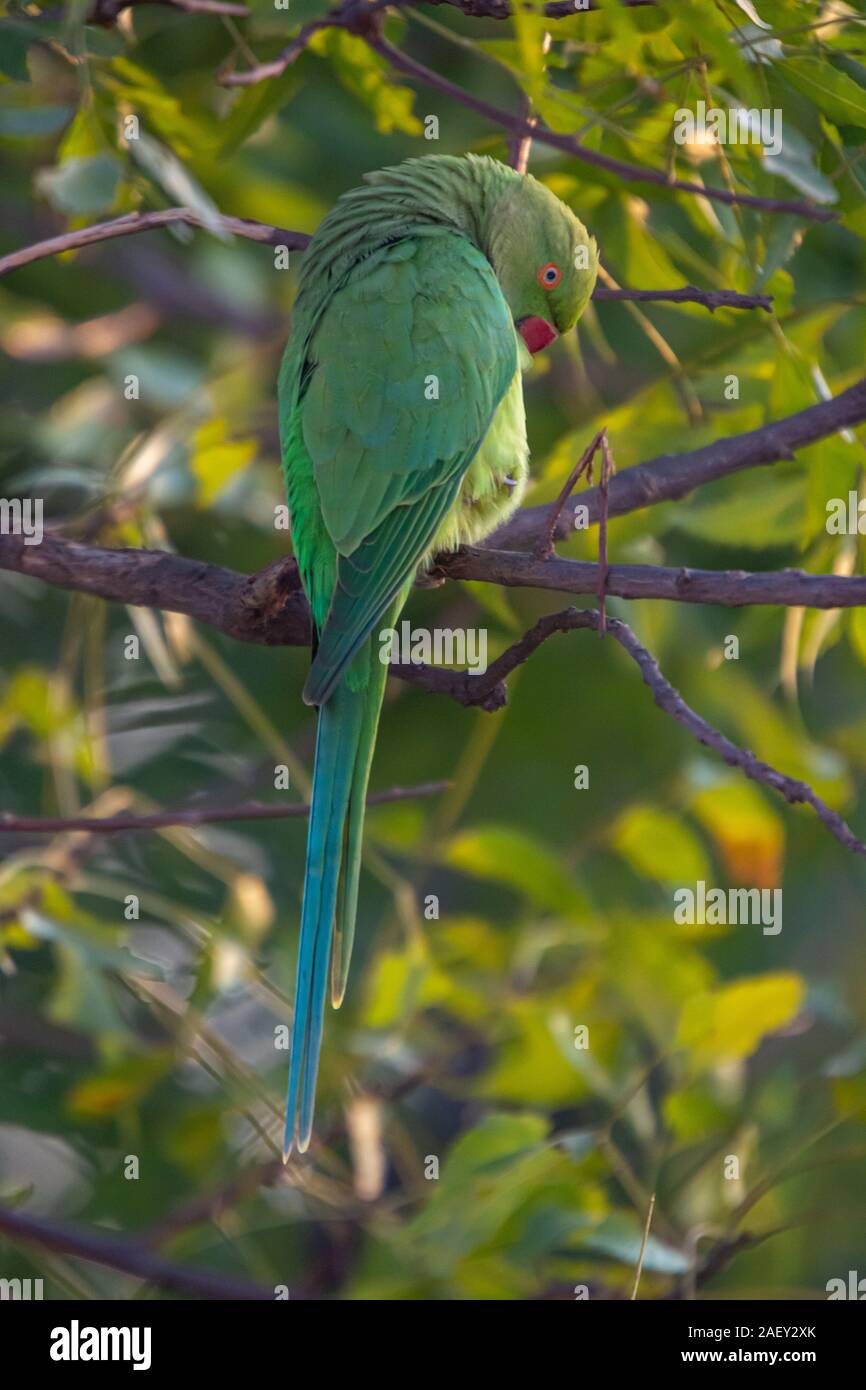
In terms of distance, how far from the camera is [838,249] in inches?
146

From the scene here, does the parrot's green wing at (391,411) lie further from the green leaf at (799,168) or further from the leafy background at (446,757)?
the green leaf at (799,168)

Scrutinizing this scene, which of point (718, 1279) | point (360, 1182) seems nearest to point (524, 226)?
point (360, 1182)

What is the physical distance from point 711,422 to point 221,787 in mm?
2045

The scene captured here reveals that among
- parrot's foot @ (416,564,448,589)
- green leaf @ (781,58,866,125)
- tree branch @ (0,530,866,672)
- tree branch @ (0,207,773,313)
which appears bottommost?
tree branch @ (0,530,866,672)

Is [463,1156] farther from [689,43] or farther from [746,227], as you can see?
[689,43]

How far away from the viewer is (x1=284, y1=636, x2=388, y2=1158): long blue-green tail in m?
2.34

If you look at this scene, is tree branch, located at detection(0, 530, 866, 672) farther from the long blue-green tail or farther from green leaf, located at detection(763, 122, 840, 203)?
green leaf, located at detection(763, 122, 840, 203)

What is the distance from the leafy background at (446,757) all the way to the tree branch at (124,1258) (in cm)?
8

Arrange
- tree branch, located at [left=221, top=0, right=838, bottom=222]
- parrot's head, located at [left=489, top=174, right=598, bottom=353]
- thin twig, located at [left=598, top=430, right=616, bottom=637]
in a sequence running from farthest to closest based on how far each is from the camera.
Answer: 1. parrot's head, located at [left=489, top=174, right=598, bottom=353]
2. tree branch, located at [left=221, top=0, right=838, bottom=222]
3. thin twig, located at [left=598, top=430, right=616, bottom=637]

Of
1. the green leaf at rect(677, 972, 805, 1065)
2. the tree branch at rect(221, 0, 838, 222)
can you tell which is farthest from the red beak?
the green leaf at rect(677, 972, 805, 1065)

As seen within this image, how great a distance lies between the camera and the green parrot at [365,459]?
2.38 metres

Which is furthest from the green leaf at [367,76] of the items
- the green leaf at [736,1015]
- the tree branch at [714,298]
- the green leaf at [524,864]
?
the green leaf at [736,1015]

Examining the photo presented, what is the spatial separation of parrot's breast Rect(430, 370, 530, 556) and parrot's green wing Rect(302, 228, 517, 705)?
0.09 metres

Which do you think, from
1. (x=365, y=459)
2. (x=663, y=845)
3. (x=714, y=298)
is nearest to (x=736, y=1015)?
(x=663, y=845)
